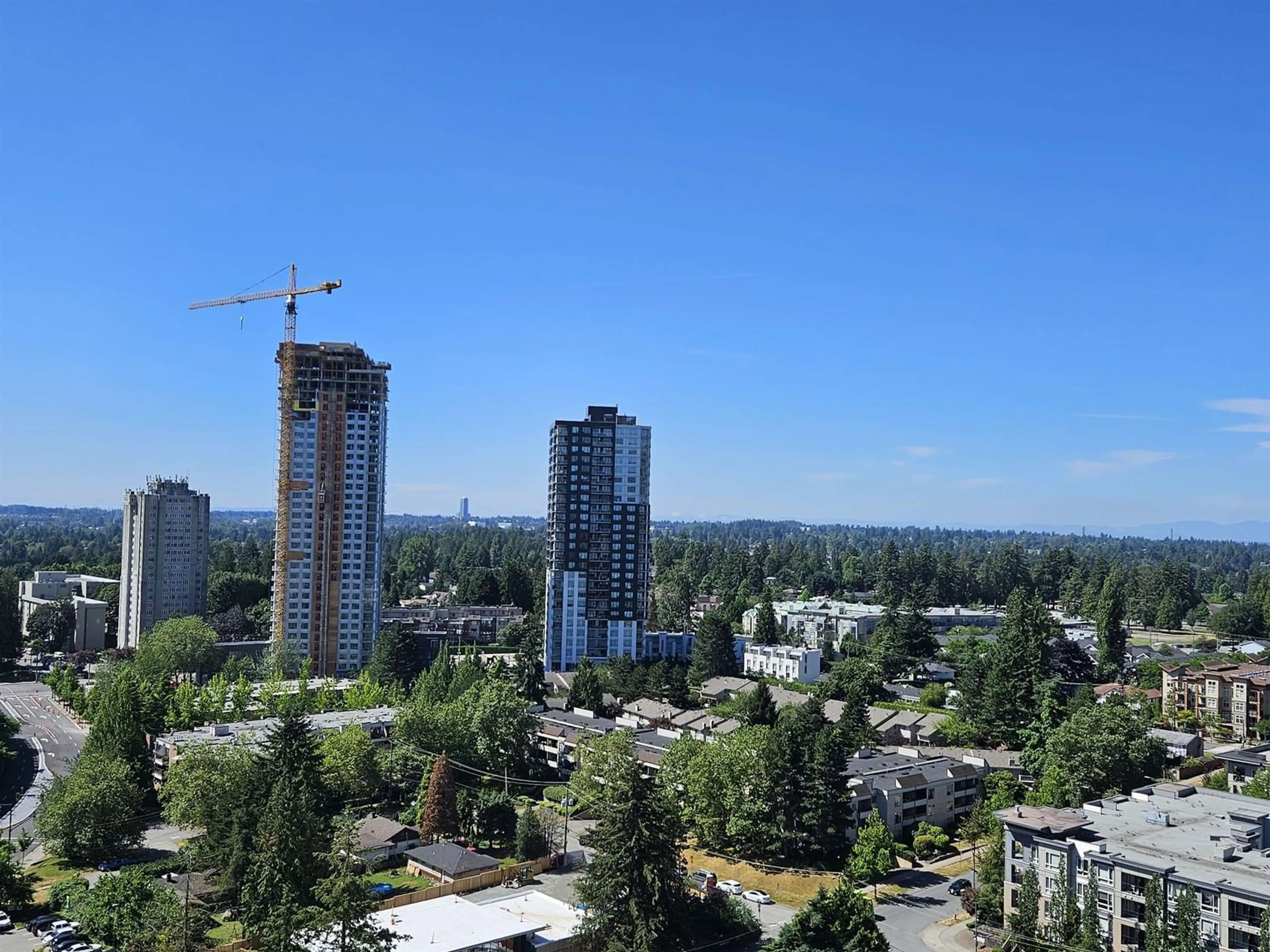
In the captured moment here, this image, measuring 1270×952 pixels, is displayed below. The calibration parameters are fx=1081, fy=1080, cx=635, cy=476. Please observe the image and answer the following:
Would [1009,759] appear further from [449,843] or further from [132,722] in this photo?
[132,722]

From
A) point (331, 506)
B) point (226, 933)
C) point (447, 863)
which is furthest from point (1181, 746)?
point (331, 506)

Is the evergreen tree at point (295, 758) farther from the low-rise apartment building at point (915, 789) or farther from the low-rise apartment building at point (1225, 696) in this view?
the low-rise apartment building at point (1225, 696)

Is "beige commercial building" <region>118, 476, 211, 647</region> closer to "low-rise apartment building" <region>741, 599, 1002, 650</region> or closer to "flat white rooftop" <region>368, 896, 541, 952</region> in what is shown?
"low-rise apartment building" <region>741, 599, 1002, 650</region>

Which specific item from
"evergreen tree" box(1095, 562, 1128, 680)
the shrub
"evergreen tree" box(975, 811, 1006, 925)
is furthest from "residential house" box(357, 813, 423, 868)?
"evergreen tree" box(1095, 562, 1128, 680)

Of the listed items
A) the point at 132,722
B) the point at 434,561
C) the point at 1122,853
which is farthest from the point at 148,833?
the point at 434,561

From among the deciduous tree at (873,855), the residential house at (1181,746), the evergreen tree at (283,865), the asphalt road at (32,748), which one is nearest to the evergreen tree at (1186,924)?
the deciduous tree at (873,855)
